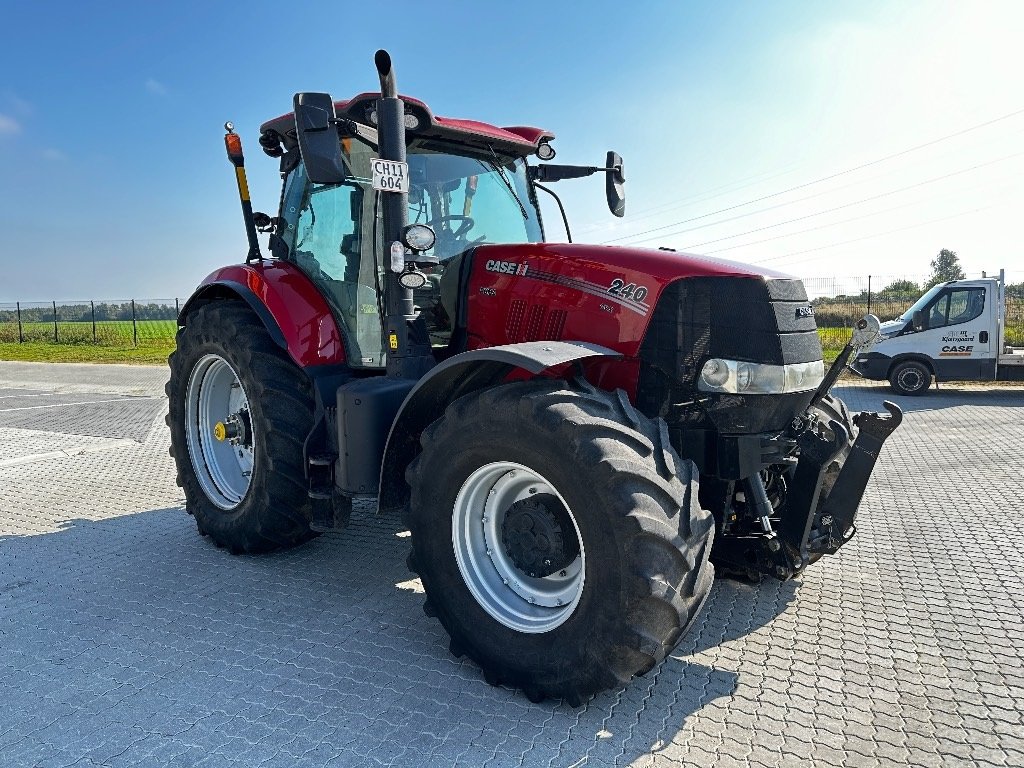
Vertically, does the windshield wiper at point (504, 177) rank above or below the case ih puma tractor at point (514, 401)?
above

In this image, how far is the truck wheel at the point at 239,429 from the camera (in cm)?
383

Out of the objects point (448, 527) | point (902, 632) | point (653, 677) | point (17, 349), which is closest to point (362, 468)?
point (448, 527)

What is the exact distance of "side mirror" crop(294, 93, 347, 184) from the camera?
2.92m

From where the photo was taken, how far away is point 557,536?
2654 mm

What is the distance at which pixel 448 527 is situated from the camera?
2.82 meters

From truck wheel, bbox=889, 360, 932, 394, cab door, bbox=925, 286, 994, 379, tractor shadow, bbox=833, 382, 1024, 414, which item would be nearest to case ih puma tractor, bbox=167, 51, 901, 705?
tractor shadow, bbox=833, 382, 1024, 414

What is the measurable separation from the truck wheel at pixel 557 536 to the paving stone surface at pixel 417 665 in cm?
23

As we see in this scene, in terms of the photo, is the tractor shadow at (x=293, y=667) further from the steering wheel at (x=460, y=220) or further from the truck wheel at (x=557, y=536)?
the steering wheel at (x=460, y=220)

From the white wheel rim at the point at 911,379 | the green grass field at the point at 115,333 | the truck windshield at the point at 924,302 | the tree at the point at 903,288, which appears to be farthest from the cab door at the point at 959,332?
the green grass field at the point at 115,333

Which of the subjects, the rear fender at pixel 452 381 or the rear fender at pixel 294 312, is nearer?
the rear fender at pixel 452 381

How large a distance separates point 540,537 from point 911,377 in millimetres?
12200

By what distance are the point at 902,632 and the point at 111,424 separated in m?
9.23

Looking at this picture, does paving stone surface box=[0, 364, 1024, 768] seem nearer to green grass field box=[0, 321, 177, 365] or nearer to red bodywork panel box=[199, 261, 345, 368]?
red bodywork panel box=[199, 261, 345, 368]

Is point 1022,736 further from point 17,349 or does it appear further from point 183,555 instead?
point 17,349
